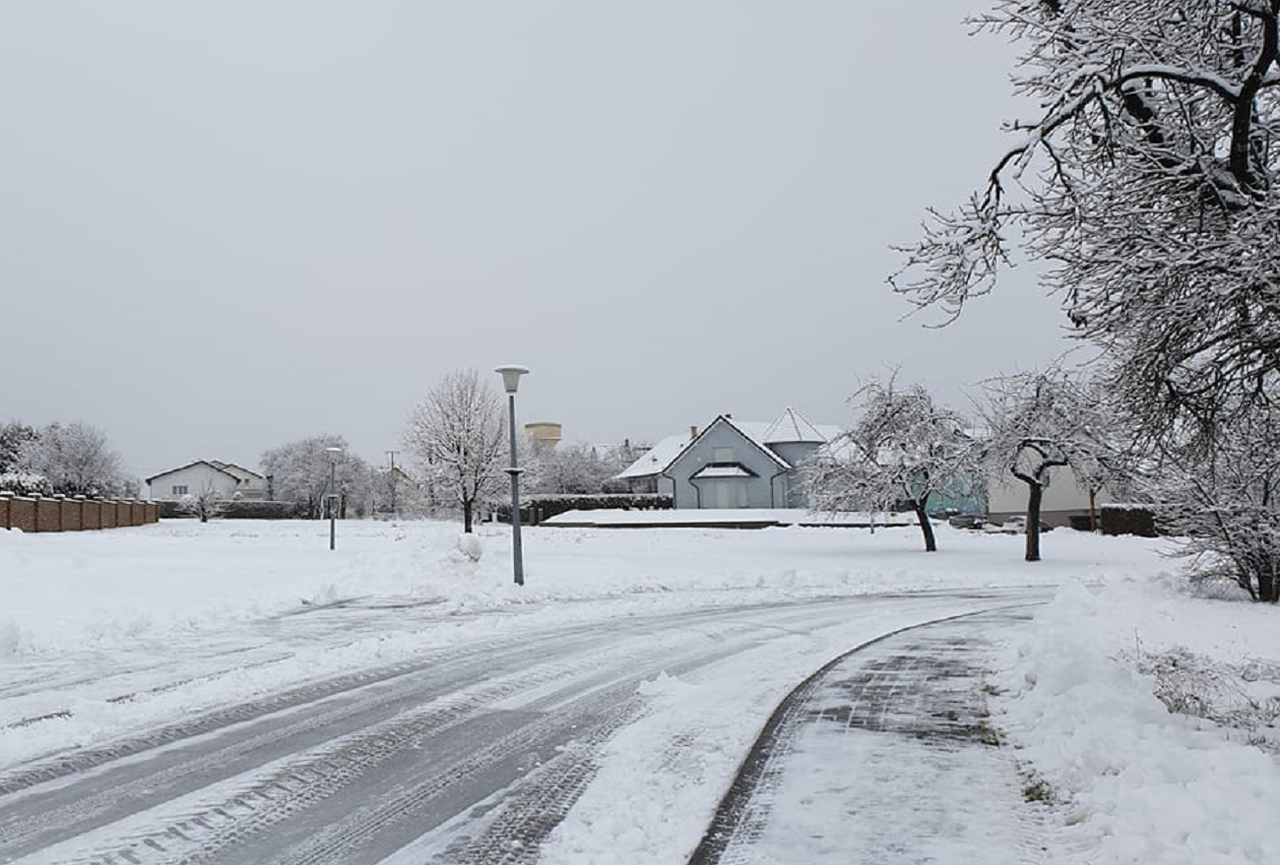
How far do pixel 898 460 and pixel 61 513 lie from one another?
34.5 m

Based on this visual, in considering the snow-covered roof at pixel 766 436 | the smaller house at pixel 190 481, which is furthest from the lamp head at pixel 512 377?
the smaller house at pixel 190 481

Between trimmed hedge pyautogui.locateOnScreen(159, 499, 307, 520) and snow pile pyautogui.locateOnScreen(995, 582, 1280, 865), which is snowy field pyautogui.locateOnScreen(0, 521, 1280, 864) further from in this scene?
trimmed hedge pyautogui.locateOnScreen(159, 499, 307, 520)

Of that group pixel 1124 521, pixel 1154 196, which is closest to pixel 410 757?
pixel 1154 196

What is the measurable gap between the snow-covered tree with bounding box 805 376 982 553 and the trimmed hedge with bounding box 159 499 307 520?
58.4 m

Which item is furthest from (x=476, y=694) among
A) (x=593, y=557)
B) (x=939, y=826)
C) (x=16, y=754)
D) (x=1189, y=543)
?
(x=593, y=557)

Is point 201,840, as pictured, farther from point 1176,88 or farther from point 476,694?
point 1176,88

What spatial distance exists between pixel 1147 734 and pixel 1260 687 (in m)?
3.80

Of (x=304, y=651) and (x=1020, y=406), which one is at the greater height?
(x=1020, y=406)

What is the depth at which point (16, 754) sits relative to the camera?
643cm

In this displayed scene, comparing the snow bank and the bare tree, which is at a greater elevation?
the bare tree

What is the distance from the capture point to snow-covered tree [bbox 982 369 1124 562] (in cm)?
2788

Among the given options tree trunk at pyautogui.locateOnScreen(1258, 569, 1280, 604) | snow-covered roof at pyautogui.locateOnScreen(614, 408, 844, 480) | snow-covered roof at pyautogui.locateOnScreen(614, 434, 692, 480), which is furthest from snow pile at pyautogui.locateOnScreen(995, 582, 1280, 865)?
snow-covered roof at pyautogui.locateOnScreen(614, 434, 692, 480)

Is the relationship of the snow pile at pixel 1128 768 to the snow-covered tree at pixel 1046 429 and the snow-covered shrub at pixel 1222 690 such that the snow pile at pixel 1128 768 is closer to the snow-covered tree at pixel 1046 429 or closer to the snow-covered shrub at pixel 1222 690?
the snow-covered shrub at pixel 1222 690

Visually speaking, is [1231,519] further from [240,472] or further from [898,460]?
[240,472]
